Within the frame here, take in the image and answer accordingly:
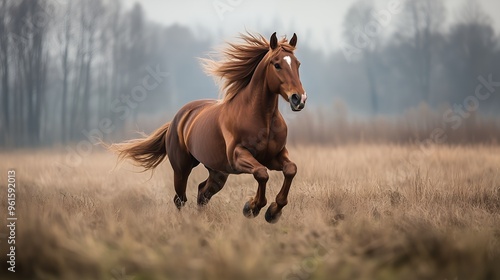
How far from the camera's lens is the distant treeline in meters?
22.5

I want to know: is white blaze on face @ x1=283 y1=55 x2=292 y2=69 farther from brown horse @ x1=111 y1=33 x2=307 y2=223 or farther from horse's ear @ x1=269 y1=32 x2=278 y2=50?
horse's ear @ x1=269 y1=32 x2=278 y2=50

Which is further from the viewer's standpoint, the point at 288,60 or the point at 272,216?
the point at 272,216

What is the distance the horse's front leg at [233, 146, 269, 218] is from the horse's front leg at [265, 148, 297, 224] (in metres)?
0.14

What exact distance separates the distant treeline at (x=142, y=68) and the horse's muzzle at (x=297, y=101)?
14.5 metres

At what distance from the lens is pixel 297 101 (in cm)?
549

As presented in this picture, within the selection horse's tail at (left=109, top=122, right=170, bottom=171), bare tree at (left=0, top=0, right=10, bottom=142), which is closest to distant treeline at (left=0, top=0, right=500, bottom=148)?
bare tree at (left=0, top=0, right=10, bottom=142)

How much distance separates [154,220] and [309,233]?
5.43 feet

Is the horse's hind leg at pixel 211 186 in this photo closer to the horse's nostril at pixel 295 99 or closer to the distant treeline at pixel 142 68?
the horse's nostril at pixel 295 99

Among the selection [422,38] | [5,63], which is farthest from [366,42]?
[5,63]

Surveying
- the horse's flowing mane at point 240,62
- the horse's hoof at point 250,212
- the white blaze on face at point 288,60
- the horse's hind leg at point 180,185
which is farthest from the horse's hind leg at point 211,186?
the white blaze on face at point 288,60

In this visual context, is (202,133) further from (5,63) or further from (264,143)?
(5,63)

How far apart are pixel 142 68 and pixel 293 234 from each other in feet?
82.1

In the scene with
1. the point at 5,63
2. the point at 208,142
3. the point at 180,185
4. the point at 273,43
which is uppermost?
the point at 5,63

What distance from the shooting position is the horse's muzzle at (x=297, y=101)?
5434 millimetres
